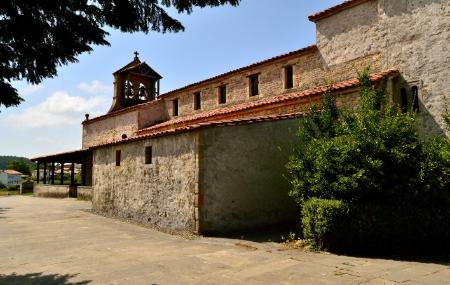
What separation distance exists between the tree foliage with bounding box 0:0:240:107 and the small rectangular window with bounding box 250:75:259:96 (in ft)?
49.7

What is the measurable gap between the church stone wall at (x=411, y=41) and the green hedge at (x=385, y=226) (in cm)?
456

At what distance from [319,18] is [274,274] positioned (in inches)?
500

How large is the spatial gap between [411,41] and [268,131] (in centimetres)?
607

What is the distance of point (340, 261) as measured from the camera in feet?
23.8

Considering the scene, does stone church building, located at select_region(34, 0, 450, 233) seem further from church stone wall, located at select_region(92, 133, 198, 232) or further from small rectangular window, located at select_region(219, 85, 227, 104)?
small rectangular window, located at select_region(219, 85, 227, 104)

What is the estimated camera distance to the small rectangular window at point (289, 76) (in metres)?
16.6

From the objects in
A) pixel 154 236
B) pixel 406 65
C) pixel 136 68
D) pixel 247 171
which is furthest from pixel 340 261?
pixel 136 68

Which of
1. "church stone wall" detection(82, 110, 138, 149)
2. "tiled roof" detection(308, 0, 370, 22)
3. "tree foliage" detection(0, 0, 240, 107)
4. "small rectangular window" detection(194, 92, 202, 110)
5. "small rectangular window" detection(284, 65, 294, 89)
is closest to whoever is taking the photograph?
"tree foliage" detection(0, 0, 240, 107)

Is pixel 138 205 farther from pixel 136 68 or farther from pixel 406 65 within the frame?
pixel 136 68

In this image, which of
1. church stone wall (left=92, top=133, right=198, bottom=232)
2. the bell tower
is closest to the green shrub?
church stone wall (left=92, top=133, right=198, bottom=232)

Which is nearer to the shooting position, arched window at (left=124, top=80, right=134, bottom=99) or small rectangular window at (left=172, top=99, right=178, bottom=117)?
small rectangular window at (left=172, top=99, right=178, bottom=117)

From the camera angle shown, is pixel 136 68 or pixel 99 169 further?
pixel 136 68

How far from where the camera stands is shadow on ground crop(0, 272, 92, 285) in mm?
6023

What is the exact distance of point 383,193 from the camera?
789cm
